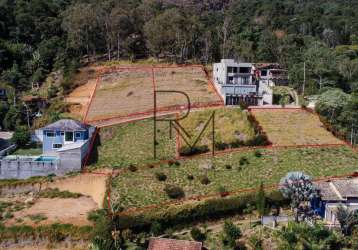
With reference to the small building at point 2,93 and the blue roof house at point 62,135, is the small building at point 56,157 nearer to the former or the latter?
the blue roof house at point 62,135

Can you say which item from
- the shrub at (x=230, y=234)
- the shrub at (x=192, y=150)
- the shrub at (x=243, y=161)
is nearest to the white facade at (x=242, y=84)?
the shrub at (x=192, y=150)

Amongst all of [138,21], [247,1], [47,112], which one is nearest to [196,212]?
[47,112]

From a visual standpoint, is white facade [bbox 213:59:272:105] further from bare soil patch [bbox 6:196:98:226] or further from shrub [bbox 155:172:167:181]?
bare soil patch [bbox 6:196:98:226]

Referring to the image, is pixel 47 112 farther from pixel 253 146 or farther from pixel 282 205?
Answer: pixel 282 205

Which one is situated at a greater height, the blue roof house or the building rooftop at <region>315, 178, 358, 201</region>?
the blue roof house

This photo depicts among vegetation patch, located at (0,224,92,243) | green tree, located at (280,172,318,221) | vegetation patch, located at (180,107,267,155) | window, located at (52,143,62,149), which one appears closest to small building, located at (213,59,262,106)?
vegetation patch, located at (180,107,267,155)

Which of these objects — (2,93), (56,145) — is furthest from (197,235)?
(2,93)
